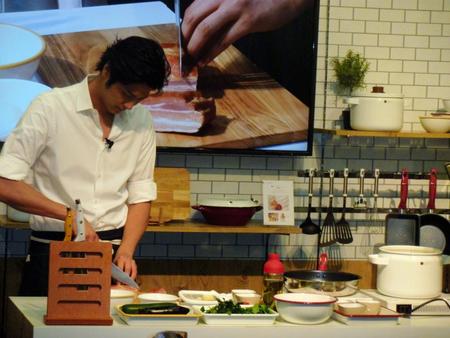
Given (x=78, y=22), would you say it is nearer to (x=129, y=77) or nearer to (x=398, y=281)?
(x=129, y=77)

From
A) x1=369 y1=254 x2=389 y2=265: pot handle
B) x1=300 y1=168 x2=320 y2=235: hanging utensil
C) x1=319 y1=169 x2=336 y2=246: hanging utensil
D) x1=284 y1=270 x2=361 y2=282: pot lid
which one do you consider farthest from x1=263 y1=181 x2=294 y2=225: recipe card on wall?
x1=284 y1=270 x2=361 y2=282: pot lid

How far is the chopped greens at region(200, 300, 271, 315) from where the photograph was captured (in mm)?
3483

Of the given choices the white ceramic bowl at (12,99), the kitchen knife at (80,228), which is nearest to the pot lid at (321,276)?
the kitchen knife at (80,228)

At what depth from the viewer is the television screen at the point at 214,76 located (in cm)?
550

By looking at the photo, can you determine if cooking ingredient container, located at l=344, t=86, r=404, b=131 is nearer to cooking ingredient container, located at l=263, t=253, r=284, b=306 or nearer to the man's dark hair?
cooking ingredient container, located at l=263, t=253, r=284, b=306

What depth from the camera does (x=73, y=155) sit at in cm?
385

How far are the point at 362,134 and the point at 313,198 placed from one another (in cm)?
62

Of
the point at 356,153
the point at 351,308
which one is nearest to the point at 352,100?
the point at 356,153

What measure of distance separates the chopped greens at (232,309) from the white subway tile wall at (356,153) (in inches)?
89.9

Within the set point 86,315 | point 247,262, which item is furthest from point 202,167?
point 86,315

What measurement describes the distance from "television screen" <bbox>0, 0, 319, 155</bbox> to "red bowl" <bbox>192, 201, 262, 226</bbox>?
0.40 metres

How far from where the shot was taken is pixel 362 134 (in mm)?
5602

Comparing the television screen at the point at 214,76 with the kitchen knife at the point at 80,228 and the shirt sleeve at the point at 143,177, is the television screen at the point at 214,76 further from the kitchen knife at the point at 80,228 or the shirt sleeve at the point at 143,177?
the kitchen knife at the point at 80,228

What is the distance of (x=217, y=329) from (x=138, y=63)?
1069 millimetres
